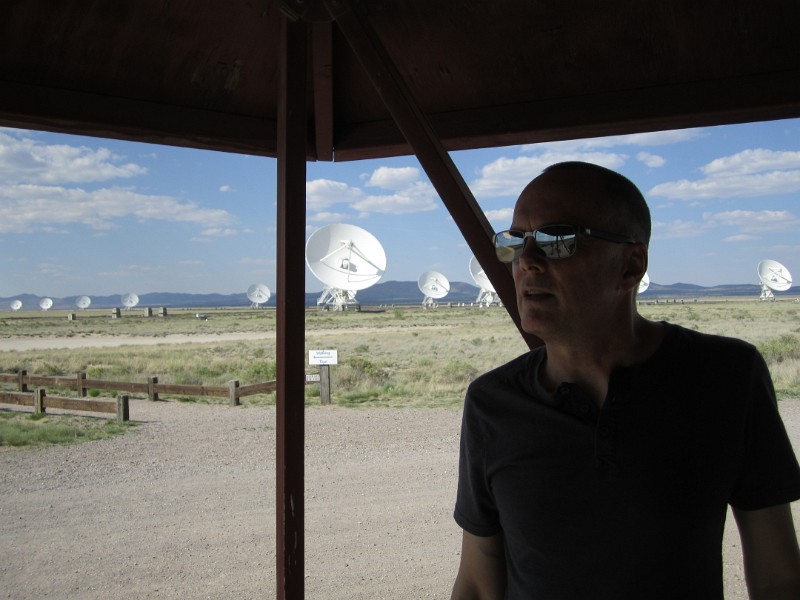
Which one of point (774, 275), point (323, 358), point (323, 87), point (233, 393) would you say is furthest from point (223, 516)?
point (774, 275)

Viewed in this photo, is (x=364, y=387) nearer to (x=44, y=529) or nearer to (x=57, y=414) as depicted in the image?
(x=57, y=414)

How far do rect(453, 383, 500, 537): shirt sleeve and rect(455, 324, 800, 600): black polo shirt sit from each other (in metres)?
0.04

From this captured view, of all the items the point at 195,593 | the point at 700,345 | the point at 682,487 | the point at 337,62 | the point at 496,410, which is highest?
the point at 337,62

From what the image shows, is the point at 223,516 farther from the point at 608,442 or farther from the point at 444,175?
the point at 608,442

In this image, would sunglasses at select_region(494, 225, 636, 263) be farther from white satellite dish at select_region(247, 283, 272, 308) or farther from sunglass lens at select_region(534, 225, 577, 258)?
white satellite dish at select_region(247, 283, 272, 308)

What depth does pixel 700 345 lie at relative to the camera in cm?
133

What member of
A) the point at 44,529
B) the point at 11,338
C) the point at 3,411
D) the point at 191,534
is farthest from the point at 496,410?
the point at 11,338

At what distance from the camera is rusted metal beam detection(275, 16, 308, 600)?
2.14 meters

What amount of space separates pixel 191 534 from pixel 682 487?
5.86m

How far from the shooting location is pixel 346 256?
31.8m

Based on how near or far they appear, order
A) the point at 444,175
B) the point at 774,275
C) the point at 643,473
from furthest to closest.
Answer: the point at 774,275
the point at 444,175
the point at 643,473

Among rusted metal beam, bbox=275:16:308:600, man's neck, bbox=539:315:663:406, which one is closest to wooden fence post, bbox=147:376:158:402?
rusted metal beam, bbox=275:16:308:600

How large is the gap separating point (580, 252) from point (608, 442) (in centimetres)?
36

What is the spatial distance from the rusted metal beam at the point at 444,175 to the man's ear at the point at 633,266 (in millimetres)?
875
